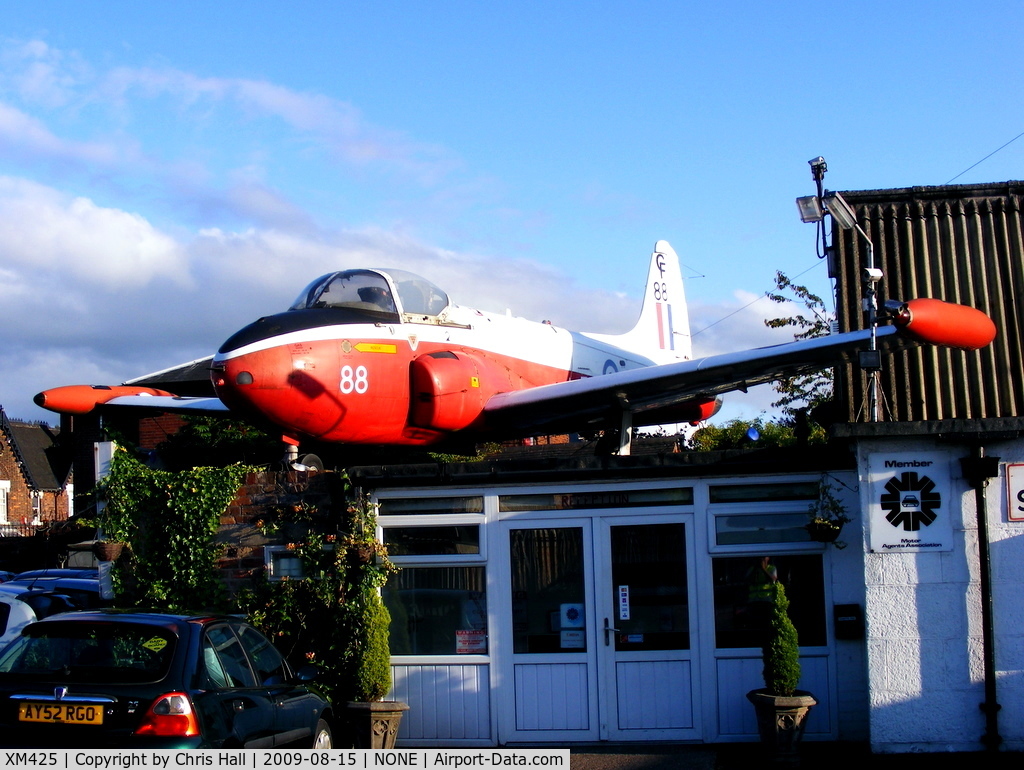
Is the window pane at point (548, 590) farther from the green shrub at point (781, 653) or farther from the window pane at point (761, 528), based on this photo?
the green shrub at point (781, 653)

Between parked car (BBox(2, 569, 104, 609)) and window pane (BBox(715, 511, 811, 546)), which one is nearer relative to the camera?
window pane (BBox(715, 511, 811, 546))

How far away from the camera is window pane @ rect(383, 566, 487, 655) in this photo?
9.57 meters

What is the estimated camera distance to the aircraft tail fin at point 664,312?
22859 millimetres

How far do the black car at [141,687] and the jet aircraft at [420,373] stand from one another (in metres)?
4.11

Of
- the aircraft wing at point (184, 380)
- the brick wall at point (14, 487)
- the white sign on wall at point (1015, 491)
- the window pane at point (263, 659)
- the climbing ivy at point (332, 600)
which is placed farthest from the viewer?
the brick wall at point (14, 487)

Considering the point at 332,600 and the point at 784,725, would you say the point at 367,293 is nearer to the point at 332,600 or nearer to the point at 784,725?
the point at 332,600

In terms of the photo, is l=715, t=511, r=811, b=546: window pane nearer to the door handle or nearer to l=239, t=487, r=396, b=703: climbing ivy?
the door handle

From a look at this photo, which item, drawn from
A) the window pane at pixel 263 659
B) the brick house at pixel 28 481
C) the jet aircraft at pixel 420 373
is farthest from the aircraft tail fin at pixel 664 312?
the brick house at pixel 28 481

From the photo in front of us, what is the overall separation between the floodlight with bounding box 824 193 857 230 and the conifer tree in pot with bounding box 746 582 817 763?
356cm

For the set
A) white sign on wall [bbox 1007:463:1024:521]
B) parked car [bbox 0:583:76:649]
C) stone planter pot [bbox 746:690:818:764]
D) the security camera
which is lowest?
stone planter pot [bbox 746:690:818:764]

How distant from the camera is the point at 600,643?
9305mm

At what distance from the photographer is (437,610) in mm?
9680

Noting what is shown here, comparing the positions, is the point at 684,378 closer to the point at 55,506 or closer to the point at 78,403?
the point at 78,403

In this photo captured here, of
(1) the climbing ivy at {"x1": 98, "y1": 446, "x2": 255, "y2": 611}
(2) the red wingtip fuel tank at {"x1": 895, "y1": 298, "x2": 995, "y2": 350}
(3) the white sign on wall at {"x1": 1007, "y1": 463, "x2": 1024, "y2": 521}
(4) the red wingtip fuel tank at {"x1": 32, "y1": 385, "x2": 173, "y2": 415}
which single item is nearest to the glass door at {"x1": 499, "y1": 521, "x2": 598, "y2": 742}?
(1) the climbing ivy at {"x1": 98, "y1": 446, "x2": 255, "y2": 611}
